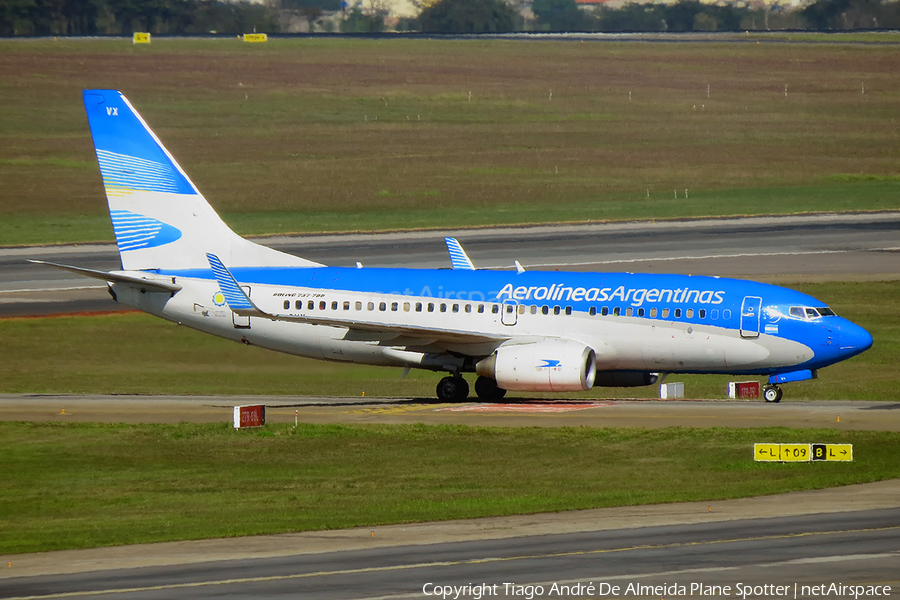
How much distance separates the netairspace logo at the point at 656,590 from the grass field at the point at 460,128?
244ft

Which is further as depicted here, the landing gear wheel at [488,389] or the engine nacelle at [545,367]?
the landing gear wheel at [488,389]

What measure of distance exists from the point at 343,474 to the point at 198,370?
20.6 meters

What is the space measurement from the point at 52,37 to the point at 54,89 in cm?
3202

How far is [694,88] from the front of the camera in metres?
157

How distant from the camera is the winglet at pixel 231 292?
4817cm

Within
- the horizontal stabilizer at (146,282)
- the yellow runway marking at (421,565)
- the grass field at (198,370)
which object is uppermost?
the horizontal stabilizer at (146,282)

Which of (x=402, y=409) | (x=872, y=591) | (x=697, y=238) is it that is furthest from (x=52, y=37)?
(x=872, y=591)

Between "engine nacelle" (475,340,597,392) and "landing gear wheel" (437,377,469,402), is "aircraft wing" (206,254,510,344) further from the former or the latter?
"landing gear wheel" (437,377,469,402)

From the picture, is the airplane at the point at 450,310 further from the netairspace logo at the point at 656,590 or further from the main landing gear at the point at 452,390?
the netairspace logo at the point at 656,590

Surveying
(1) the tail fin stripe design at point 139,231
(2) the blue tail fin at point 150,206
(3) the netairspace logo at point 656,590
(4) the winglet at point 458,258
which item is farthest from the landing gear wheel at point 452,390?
(3) the netairspace logo at point 656,590

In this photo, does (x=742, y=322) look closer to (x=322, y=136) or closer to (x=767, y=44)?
(x=322, y=136)

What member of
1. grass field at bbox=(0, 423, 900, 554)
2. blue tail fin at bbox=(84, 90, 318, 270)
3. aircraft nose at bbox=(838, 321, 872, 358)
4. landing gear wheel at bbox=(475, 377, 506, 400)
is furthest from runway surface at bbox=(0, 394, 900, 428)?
blue tail fin at bbox=(84, 90, 318, 270)

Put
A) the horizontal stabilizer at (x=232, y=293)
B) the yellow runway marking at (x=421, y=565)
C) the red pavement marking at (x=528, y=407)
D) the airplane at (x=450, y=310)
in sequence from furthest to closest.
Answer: the red pavement marking at (x=528, y=407)
the horizontal stabilizer at (x=232, y=293)
the airplane at (x=450, y=310)
the yellow runway marking at (x=421, y=565)

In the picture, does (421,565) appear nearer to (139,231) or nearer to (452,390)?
(452,390)
